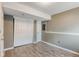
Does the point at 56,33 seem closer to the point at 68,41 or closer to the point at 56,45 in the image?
the point at 56,45

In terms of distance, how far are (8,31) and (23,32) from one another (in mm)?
1439

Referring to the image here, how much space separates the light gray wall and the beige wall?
281cm

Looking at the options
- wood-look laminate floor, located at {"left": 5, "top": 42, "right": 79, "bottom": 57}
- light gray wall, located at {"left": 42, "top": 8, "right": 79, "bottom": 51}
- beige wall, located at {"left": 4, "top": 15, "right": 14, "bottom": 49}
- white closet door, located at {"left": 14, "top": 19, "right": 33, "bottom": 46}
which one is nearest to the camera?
wood-look laminate floor, located at {"left": 5, "top": 42, "right": 79, "bottom": 57}

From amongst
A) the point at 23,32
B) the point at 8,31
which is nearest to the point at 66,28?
the point at 23,32

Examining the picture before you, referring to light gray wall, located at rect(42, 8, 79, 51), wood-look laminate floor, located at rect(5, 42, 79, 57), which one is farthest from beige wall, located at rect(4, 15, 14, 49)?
light gray wall, located at rect(42, 8, 79, 51)

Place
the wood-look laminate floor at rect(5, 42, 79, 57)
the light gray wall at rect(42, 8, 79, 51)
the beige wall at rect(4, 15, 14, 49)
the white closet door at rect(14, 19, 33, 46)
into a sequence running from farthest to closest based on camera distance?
the white closet door at rect(14, 19, 33, 46)
the beige wall at rect(4, 15, 14, 49)
the light gray wall at rect(42, 8, 79, 51)
the wood-look laminate floor at rect(5, 42, 79, 57)

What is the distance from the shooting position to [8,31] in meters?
4.51

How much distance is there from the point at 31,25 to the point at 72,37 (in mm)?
3179

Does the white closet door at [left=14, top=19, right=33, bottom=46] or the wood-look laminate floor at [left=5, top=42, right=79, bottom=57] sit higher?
the white closet door at [left=14, top=19, right=33, bottom=46]

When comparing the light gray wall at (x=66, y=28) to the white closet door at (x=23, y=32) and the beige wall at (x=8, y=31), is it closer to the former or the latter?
the white closet door at (x=23, y=32)

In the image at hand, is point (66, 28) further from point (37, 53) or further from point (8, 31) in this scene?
point (8, 31)

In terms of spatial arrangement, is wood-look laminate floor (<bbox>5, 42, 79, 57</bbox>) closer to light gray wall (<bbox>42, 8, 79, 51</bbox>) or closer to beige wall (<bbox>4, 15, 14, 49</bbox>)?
beige wall (<bbox>4, 15, 14, 49</bbox>)

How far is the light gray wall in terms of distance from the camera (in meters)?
4.18

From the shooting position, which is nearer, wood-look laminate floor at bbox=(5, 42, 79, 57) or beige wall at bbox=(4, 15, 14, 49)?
wood-look laminate floor at bbox=(5, 42, 79, 57)
